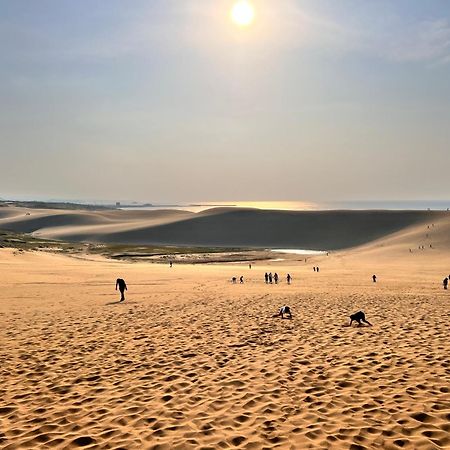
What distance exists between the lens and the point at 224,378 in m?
9.54

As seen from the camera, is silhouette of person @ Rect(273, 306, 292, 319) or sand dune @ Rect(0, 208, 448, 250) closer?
silhouette of person @ Rect(273, 306, 292, 319)

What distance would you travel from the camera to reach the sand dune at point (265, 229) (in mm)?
101731

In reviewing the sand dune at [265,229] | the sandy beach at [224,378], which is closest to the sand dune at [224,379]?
the sandy beach at [224,378]

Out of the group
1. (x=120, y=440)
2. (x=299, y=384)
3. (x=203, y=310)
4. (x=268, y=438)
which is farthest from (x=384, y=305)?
(x=120, y=440)

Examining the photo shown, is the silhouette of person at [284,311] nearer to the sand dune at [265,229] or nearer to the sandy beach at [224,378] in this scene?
the sandy beach at [224,378]

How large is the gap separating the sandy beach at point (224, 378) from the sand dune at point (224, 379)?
1.3 inches

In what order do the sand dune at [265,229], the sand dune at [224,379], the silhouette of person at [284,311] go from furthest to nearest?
the sand dune at [265,229]
the silhouette of person at [284,311]
the sand dune at [224,379]

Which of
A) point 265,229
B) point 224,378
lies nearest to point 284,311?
point 224,378

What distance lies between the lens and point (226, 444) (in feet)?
21.3

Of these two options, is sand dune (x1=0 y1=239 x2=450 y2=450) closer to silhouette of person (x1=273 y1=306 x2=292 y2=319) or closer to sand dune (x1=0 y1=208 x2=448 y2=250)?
silhouette of person (x1=273 y1=306 x2=292 y2=319)

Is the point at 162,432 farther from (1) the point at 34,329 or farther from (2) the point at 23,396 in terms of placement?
(1) the point at 34,329

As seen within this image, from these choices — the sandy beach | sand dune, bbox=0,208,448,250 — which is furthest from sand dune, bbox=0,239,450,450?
sand dune, bbox=0,208,448,250

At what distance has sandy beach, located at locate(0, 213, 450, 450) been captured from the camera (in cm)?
682

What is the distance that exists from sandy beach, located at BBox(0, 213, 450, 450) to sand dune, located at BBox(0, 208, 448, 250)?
3167 inches
